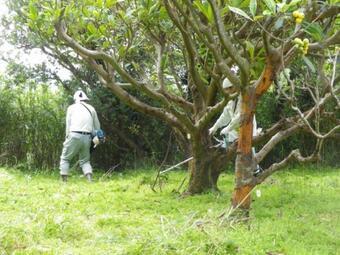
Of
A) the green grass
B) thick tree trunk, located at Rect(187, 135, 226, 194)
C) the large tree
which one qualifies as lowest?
the green grass

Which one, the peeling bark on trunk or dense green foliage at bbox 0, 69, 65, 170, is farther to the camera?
dense green foliage at bbox 0, 69, 65, 170

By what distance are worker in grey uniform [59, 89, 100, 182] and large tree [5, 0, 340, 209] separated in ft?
6.99

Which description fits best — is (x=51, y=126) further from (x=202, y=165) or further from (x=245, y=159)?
(x=245, y=159)

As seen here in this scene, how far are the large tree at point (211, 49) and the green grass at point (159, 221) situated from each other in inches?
22.5

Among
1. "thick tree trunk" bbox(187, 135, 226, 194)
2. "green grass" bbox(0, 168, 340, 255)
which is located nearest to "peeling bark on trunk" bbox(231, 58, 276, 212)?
"green grass" bbox(0, 168, 340, 255)

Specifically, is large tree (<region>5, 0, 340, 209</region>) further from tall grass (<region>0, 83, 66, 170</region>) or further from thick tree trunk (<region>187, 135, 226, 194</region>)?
tall grass (<region>0, 83, 66, 170</region>)

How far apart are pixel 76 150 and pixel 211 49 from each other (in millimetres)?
5867

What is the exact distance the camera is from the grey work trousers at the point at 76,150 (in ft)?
33.4

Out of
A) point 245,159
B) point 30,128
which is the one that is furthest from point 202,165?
point 30,128

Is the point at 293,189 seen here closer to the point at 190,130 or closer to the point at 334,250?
the point at 190,130

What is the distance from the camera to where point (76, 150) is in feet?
34.0

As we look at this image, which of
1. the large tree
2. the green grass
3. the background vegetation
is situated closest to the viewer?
the green grass

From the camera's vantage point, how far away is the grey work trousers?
10188 mm

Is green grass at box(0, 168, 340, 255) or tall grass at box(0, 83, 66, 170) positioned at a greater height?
tall grass at box(0, 83, 66, 170)
